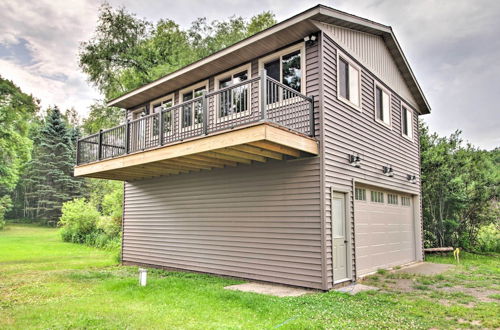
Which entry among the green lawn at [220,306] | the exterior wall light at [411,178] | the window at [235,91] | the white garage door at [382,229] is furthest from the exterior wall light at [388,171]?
the window at [235,91]

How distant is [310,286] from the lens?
7207mm

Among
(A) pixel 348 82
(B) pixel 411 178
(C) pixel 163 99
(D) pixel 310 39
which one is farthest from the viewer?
(B) pixel 411 178

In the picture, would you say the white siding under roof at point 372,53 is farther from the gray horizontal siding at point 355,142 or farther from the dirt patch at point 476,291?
the dirt patch at point 476,291

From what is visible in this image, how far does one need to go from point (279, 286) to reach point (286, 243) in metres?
0.91

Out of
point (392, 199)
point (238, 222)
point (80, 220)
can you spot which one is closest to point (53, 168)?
point (80, 220)

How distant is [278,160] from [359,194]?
→ 253cm

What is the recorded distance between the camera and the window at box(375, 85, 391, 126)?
10.6m

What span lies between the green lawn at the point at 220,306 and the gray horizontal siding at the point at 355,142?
1.43 metres

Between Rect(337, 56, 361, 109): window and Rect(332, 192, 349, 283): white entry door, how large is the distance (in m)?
2.42

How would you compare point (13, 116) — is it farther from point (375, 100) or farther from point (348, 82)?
point (375, 100)

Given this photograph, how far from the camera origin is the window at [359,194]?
902 cm

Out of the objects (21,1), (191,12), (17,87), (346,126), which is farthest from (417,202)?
(17,87)

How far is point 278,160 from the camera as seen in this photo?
8.15m

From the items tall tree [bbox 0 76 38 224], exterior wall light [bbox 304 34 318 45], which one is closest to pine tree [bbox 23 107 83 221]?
tall tree [bbox 0 76 38 224]
